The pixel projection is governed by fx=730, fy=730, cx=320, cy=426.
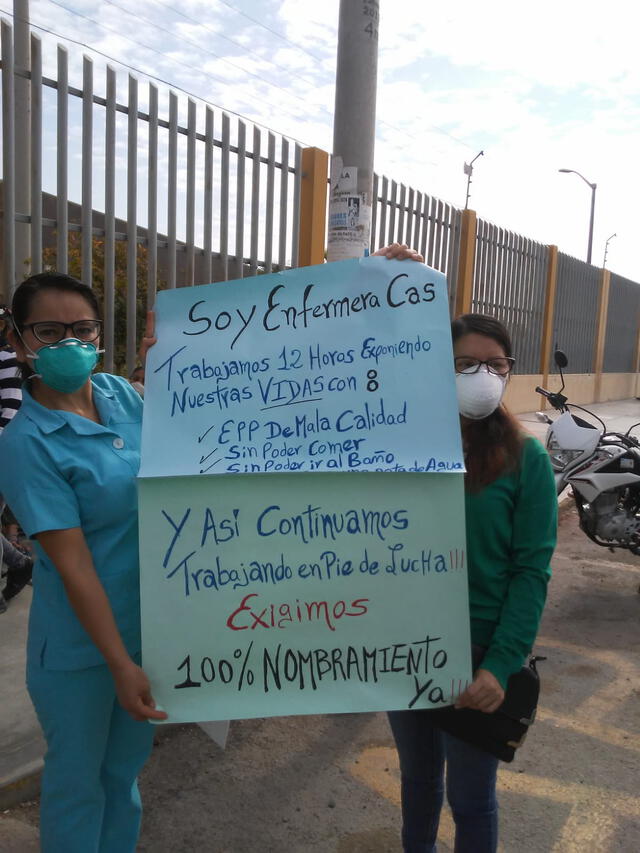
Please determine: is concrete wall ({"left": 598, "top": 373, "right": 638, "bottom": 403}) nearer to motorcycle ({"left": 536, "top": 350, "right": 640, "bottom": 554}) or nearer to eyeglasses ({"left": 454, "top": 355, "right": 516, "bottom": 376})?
motorcycle ({"left": 536, "top": 350, "right": 640, "bottom": 554})

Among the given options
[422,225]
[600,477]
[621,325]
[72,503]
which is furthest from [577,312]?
[72,503]

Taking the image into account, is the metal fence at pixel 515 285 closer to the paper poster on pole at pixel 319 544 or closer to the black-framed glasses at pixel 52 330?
the paper poster on pole at pixel 319 544

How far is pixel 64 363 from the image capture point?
1.76m

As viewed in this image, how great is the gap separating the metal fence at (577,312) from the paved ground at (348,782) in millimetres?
11949

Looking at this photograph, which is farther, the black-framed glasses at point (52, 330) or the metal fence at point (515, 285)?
the metal fence at point (515, 285)

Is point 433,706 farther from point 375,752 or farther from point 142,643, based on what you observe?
point 375,752

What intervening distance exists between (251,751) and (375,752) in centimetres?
52

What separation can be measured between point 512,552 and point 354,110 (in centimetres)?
313

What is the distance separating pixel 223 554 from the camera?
1.75 meters

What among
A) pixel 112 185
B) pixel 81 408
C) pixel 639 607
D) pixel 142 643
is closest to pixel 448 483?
pixel 142 643

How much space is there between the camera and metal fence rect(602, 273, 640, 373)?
19.1 m

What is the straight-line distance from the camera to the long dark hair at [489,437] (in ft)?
5.97

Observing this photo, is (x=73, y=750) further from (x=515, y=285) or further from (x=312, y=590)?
(x=515, y=285)

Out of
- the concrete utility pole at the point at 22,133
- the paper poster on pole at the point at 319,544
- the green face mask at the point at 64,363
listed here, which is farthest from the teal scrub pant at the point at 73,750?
the concrete utility pole at the point at 22,133
